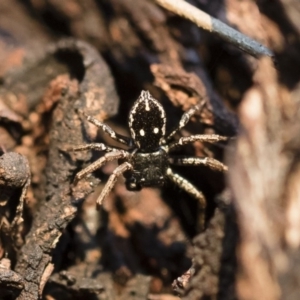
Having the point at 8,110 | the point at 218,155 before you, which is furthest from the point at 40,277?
the point at 218,155

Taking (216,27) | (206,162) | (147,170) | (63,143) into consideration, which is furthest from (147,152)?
(216,27)

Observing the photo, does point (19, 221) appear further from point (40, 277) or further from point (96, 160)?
point (96, 160)

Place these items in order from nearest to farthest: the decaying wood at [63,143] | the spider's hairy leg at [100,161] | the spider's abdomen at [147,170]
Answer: the decaying wood at [63,143] < the spider's hairy leg at [100,161] < the spider's abdomen at [147,170]

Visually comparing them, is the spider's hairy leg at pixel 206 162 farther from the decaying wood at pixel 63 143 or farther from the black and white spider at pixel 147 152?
the decaying wood at pixel 63 143

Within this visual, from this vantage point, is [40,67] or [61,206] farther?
[40,67]

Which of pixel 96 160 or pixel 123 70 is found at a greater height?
pixel 123 70

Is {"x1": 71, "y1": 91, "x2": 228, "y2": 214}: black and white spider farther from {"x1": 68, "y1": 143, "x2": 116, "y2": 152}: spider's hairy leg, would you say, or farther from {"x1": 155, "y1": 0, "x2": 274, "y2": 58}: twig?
{"x1": 155, "y1": 0, "x2": 274, "y2": 58}: twig

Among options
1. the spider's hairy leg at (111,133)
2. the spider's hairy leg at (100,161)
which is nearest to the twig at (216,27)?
the spider's hairy leg at (111,133)
